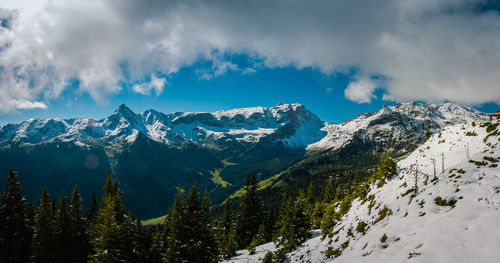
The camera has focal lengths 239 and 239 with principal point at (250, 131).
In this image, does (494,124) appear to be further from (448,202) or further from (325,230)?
(325,230)

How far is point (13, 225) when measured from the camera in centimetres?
4456

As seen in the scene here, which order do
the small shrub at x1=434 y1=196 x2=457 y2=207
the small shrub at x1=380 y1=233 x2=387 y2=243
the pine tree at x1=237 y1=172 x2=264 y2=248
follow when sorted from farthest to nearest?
the pine tree at x1=237 y1=172 x2=264 y2=248, the small shrub at x1=380 y1=233 x2=387 y2=243, the small shrub at x1=434 y1=196 x2=457 y2=207

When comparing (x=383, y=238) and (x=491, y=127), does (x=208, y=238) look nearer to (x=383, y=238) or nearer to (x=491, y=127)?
(x=383, y=238)

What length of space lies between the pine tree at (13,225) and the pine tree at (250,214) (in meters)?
41.6

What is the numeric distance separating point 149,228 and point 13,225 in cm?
2557

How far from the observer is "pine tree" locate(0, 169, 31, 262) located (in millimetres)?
43362

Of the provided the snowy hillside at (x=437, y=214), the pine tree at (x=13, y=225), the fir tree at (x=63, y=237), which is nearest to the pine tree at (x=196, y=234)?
the snowy hillside at (x=437, y=214)

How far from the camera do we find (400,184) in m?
21.4

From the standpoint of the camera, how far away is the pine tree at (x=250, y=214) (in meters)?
51.6

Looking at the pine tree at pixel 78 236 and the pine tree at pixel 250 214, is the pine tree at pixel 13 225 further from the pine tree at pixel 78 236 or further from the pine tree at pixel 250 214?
the pine tree at pixel 250 214

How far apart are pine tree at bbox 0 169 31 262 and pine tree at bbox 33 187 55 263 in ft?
13.7

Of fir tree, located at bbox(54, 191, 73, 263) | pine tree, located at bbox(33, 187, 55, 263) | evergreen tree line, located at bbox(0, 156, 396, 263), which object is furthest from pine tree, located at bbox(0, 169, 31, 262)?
fir tree, located at bbox(54, 191, 73, 263)

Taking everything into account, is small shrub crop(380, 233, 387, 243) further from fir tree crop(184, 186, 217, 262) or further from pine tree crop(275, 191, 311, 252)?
fir tree crop(184, 186, 217, 262)

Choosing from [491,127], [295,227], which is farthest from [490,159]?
[295,227]
